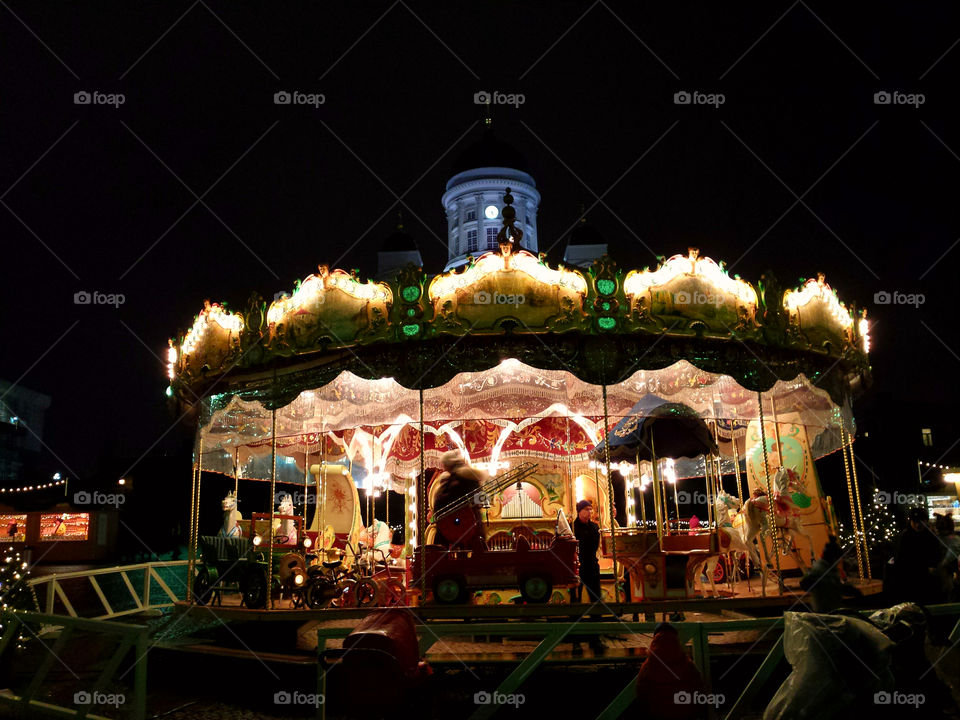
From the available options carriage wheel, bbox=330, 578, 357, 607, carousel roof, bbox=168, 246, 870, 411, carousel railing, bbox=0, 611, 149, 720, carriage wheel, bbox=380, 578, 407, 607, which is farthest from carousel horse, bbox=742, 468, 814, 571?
carousel railing, bbox=0, 611, 149, 720

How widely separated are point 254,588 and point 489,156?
3275 cm

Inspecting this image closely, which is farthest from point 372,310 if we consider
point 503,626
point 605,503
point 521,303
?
point 605,503

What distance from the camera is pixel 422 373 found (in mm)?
9031

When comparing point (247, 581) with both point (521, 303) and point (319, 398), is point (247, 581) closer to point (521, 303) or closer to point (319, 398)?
point (319, 398)

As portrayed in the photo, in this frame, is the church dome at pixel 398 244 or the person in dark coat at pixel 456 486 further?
the church dome at pixel 398 244

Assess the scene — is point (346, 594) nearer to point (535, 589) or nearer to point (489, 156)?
point (535, 589)

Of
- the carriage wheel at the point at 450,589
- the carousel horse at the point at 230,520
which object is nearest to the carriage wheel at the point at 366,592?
the carriage wheel at the point at 450,589

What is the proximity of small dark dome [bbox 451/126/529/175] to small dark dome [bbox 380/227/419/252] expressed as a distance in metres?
5.97

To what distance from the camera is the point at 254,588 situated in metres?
9.91

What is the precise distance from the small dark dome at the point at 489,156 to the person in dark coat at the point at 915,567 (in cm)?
3415

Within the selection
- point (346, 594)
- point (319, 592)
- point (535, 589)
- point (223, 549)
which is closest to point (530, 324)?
point (535, 589)

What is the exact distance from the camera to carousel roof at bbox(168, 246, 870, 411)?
28.8ft

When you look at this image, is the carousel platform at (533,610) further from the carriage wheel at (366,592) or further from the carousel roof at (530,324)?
the carousel roof at (530,324)

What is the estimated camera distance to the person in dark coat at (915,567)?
22.9 feet
